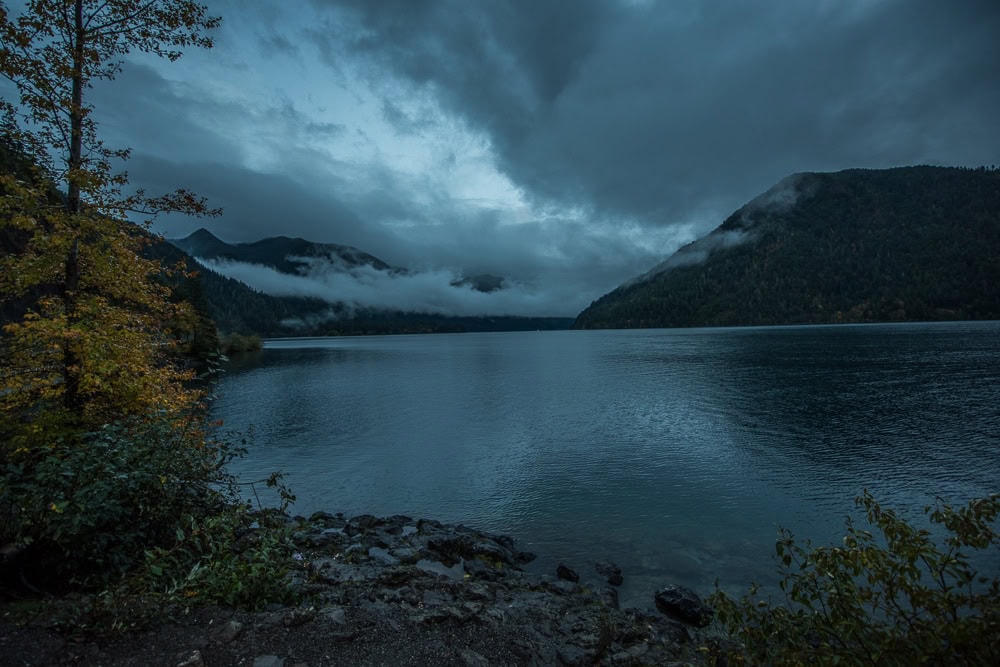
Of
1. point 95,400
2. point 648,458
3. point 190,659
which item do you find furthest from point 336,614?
point 648,458

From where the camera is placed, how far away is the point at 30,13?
35.0 feet

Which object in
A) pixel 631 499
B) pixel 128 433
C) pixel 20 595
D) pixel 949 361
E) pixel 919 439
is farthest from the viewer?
pixel 949 361

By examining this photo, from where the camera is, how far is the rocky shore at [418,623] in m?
6.80

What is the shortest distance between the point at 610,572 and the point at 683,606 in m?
2.99

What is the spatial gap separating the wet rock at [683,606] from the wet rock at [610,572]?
5.27 ft

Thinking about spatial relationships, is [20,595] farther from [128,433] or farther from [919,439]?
[919,439]

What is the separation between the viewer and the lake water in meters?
19.4

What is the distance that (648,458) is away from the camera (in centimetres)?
3041

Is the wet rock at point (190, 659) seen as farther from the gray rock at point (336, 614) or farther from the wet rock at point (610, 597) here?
the wet rock at point (610, 597)

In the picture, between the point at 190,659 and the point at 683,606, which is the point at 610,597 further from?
the point at 190,659

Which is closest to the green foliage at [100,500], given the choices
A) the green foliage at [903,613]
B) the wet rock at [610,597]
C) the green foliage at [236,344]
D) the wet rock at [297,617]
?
the wet rock at [297,617]

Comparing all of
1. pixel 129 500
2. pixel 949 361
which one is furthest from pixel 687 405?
pixel 949 361

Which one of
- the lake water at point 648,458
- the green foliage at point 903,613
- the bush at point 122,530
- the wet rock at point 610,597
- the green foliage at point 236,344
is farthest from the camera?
the green foliage at point 236,344

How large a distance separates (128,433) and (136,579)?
139 inches
